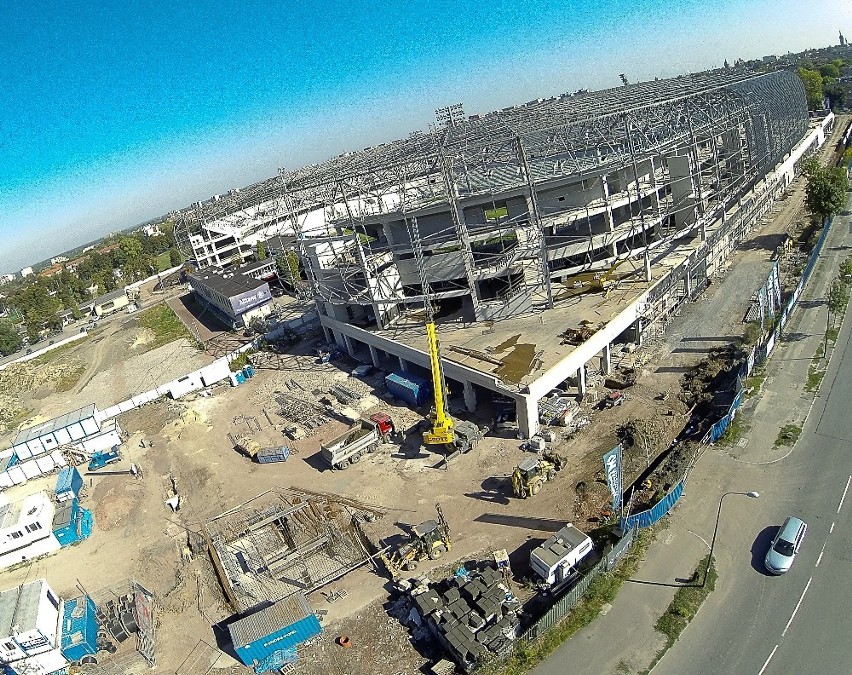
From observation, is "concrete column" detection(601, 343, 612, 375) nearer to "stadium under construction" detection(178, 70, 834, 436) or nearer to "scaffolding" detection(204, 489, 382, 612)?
"stadium under construction" detection(178, 70, 834, 436)

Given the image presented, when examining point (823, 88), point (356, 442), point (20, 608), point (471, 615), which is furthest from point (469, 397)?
point (823, 88)

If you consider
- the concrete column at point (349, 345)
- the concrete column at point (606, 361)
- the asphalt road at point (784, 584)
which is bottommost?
the asphalt road at point (784, 584)

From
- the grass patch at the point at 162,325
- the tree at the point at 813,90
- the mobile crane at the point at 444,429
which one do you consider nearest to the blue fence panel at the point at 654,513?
the mobile crane at the point at 444,429

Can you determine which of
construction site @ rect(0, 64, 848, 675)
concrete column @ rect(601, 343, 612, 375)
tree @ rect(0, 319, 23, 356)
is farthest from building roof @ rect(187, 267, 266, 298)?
concrete column @ rect(601, 343, 612, 375)

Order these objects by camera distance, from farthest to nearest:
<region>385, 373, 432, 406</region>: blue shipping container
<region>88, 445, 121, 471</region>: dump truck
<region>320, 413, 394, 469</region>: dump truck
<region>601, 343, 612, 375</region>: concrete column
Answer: <region>88, 445, 121, 471</region>: dump truck, <region>385, 373, 432, 406</region>: blue shipping container, <region>601, 343, 612, 375</region>: concrete column, <region>320, 413, 394, 469</region>: dump truck

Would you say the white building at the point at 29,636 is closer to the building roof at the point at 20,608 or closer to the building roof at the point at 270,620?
the building roof at the point at 20,608
